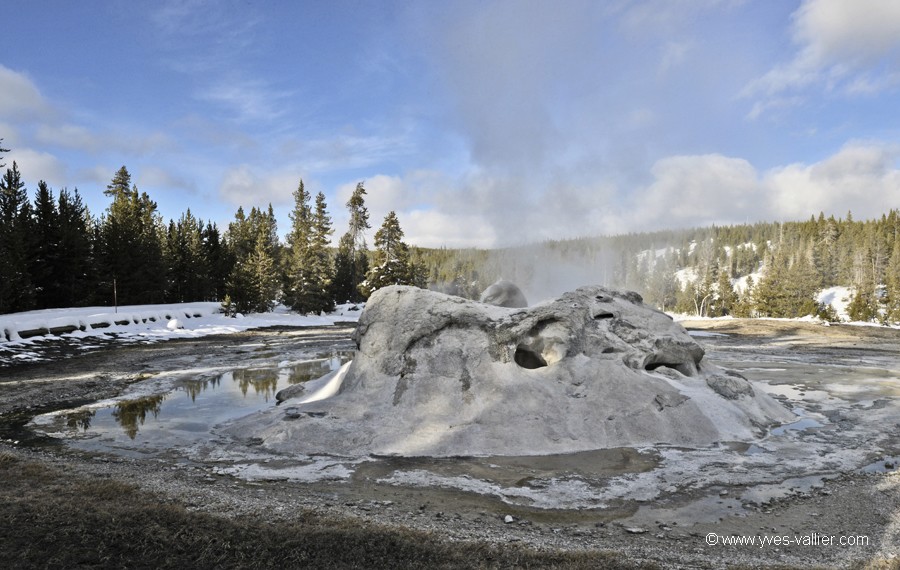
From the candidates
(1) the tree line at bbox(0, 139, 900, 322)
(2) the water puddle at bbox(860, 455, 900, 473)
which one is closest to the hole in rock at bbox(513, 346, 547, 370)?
(2) the water puddle at bbox(860, 455, 900, 473)

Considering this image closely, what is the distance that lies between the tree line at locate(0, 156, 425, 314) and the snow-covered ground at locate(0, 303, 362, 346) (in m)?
2.36

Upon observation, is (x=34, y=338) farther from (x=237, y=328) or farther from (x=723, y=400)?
(x=723, y=400)

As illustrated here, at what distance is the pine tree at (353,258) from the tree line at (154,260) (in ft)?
0.43

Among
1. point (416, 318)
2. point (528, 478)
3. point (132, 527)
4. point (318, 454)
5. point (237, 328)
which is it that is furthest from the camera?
point (237, 328)

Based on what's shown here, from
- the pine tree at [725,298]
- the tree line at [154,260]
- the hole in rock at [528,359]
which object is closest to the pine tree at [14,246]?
the tree line at [154,260]

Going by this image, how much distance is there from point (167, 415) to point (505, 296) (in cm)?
1128

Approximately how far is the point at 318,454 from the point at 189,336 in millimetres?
27453

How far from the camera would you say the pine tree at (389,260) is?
51.8 metres

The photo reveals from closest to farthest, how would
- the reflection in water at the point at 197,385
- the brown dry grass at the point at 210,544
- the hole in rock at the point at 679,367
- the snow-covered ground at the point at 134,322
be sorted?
the brown dry grass at the point at 210,544, the hole in rock at the point at 679,367, the reflection in water at the point at 197,385, the snow-covered ground at the point at 134,322

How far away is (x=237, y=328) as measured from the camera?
128 feet

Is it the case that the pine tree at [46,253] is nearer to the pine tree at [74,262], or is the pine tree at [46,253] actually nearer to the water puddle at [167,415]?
the pine tree at [74,262]

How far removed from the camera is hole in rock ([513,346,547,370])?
1310cm

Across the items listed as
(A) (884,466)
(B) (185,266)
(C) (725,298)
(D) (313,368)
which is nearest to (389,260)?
(B) (185,266)

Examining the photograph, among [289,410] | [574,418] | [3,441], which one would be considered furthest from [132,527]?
[574,418]
